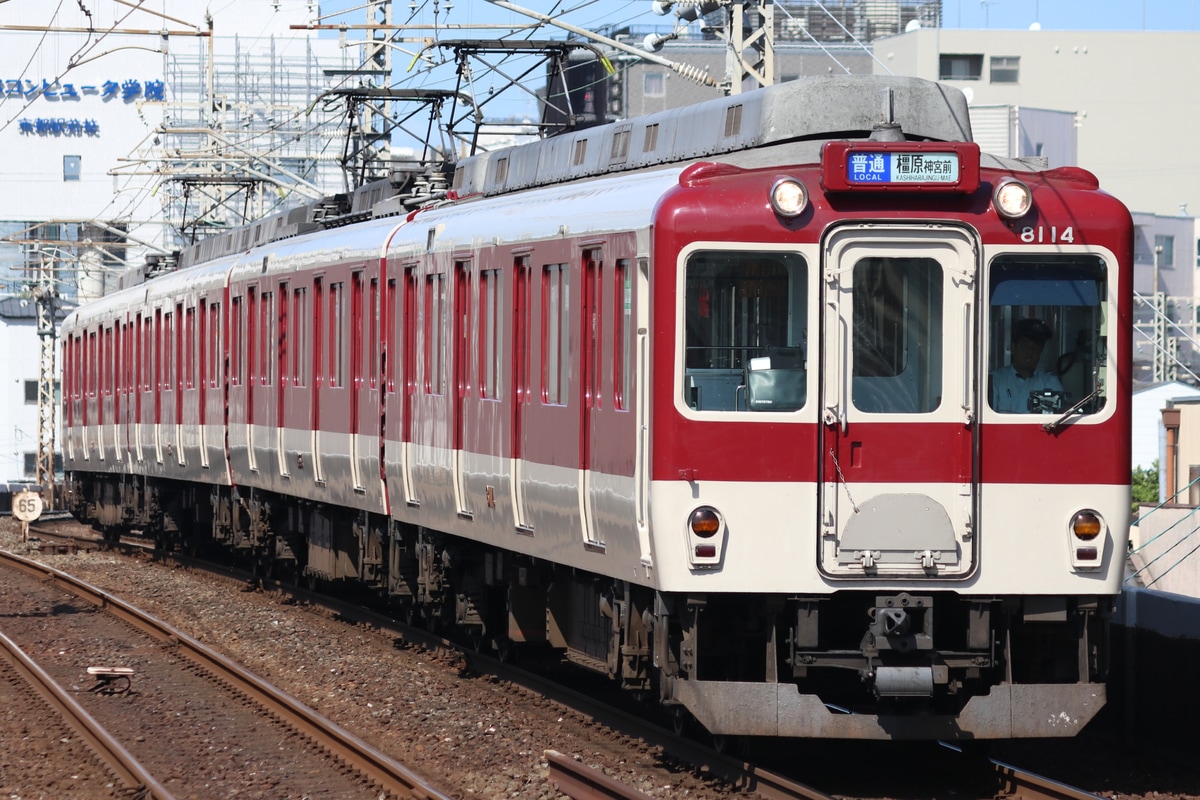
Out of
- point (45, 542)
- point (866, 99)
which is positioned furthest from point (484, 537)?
point (45, 542)

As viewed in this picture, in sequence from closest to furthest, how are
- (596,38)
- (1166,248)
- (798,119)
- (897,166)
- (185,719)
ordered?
(897,166), (798,119), (185,719), (596,38), (1166,248)

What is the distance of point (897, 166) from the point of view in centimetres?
884

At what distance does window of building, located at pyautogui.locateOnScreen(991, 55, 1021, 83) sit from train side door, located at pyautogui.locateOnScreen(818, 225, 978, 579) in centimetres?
7231

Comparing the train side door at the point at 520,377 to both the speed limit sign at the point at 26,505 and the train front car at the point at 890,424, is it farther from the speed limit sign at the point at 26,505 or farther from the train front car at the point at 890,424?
the speed limit sign at the point at 26,505

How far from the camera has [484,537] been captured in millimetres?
12234

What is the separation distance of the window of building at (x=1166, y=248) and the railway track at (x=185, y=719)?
6142 centimetres

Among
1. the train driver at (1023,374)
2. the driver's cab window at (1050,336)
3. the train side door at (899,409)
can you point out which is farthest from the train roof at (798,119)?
the train driver at (1023,374)

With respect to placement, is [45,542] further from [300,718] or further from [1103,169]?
[1103,169]

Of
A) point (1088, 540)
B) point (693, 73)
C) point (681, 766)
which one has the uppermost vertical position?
point (693, 73)

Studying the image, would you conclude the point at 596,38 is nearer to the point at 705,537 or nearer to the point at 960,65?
the point at 705,537

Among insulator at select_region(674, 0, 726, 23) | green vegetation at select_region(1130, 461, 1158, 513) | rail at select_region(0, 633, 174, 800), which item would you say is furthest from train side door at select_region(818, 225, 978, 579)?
green vegetation at select_region(1130, 461, 1158, 513)

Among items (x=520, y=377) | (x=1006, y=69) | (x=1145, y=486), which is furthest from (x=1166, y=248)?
(x=520, y=377)

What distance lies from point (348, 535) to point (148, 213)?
5881 centimetres

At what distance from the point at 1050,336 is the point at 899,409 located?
787 mm
